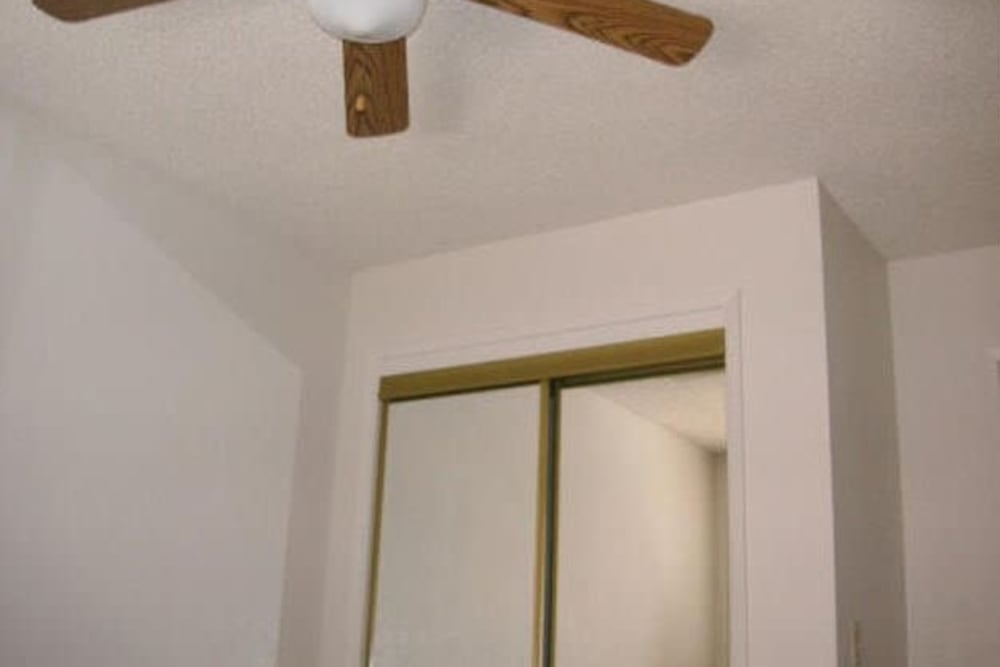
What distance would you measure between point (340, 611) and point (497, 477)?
2.18 ft

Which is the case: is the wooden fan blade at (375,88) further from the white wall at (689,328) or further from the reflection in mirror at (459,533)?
the reflection in mirror at (459,533)

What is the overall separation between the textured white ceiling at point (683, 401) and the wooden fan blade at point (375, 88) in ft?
3.91

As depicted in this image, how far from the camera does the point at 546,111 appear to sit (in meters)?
2.39

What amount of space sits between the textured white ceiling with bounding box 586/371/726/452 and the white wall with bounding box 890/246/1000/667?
0.68m

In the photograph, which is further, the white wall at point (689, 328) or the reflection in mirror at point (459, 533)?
the reflection in mirror at point (459, 533)

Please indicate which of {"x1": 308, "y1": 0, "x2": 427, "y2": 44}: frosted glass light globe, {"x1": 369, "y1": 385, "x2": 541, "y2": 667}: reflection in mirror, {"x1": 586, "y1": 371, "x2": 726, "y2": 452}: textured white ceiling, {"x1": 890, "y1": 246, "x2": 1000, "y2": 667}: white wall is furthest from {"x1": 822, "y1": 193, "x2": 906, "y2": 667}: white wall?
{"x1": 308, "y1": 0, "x2": 427, "y2": 44}: frosted glass light globe

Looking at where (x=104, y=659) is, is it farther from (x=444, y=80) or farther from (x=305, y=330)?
(x=444, y=80)

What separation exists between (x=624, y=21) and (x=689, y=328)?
1.20 meters

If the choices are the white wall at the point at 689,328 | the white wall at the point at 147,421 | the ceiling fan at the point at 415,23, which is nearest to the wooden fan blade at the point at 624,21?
the ceiling fan at the point at 415,23

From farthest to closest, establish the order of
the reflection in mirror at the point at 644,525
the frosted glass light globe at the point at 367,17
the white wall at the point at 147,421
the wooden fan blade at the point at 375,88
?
1. the reflection in mirror at the point at 644,525
2. the white wall at the point at 147,421
3. the wooden fan blade at the point at 375,88
4. the frosted glass light globe at the point at 367,17

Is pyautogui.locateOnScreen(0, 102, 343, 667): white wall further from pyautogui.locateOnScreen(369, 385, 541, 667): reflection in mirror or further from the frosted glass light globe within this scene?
the frosted glass light globe

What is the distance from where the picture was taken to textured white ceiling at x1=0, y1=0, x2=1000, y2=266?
81.8 inches

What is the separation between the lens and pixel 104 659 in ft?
8.12

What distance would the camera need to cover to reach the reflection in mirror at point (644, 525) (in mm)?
2709
